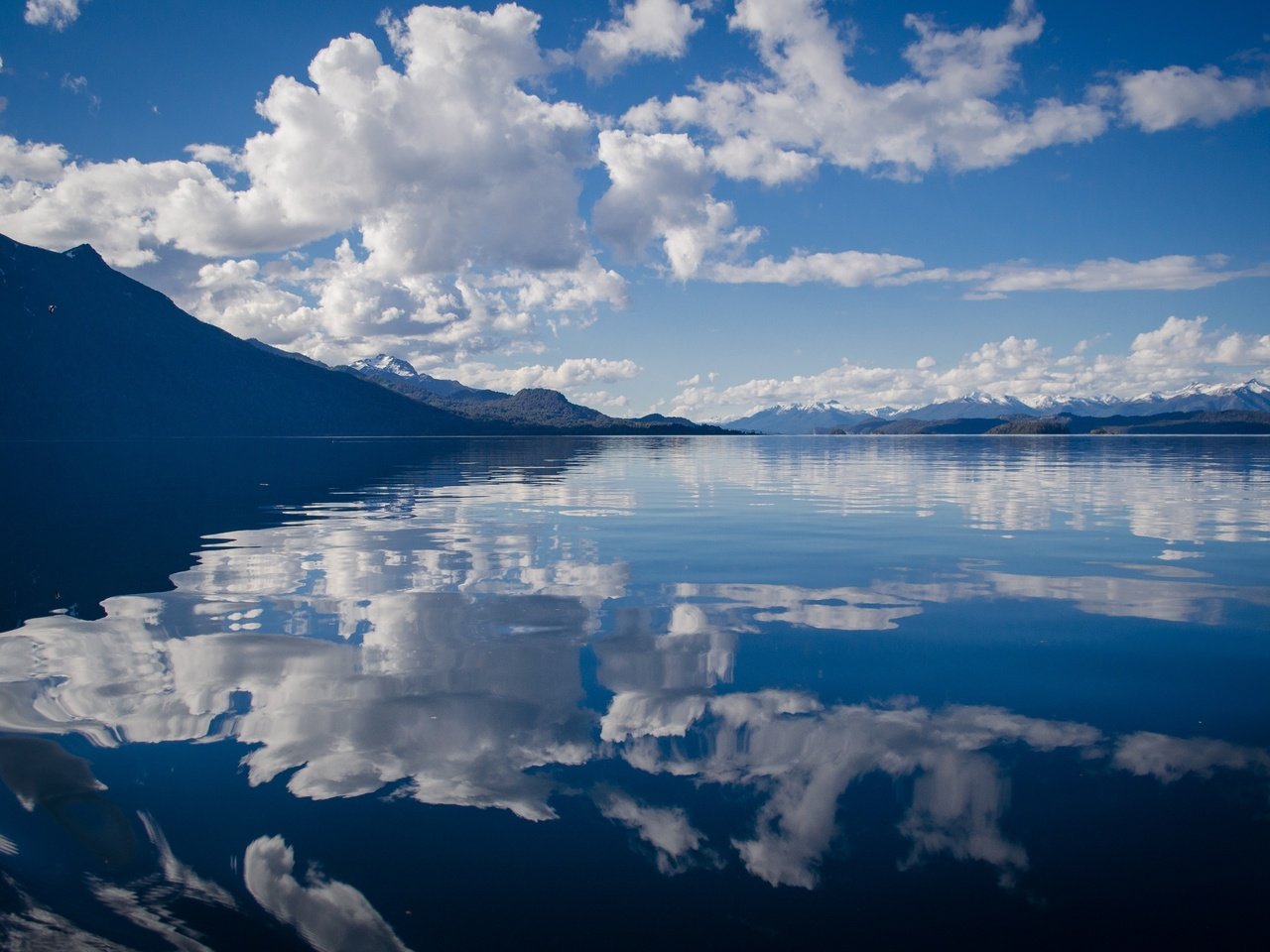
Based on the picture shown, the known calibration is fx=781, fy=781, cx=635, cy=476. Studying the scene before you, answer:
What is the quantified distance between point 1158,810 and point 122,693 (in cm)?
1788

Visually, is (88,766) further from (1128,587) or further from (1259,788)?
(1128,587)

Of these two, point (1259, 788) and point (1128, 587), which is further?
point (1128, 587)

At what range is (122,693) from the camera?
1534cm

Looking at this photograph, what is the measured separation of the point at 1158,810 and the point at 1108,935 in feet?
10.7

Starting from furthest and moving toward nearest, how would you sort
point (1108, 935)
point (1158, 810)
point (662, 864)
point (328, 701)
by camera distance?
point (328, 701), point (1158, 810), point (662, 864), point (1108, 935)

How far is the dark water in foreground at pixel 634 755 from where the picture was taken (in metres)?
8.80

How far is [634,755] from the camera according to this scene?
1256cm

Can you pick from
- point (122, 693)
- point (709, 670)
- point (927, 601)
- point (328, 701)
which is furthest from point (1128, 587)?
point (122, 693)

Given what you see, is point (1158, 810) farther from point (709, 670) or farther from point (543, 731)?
point (543, 731)

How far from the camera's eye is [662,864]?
9.62m

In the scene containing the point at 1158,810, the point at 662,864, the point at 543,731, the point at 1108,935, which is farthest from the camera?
the point at 543,731

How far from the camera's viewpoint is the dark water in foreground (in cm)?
880

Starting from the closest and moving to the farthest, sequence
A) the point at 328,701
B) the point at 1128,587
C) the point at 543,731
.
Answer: the point at 543,731 < the point at 328,701 < the point at 1128,587

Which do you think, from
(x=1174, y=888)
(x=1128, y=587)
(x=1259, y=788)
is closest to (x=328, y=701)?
(x=1174, y=888)
